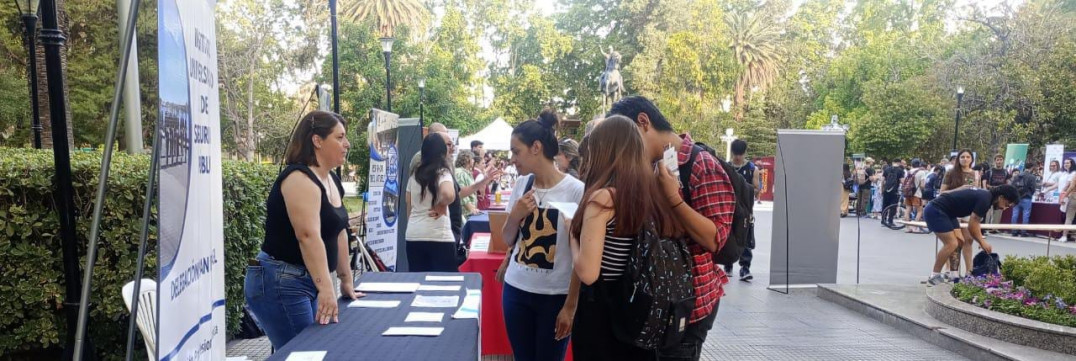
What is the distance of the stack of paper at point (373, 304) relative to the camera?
9.14 ft

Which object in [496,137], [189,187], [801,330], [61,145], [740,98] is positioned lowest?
[801,330]

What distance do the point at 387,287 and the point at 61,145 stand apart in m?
1.55

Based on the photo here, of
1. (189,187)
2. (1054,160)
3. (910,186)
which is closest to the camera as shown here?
(189,187)

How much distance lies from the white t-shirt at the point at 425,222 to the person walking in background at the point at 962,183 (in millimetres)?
6046

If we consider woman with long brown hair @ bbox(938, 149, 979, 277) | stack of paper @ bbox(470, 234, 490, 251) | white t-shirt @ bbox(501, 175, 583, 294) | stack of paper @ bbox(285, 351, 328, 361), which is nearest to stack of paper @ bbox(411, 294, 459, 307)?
→ white t-shirt @ bbox(501, 175, 583, 294)

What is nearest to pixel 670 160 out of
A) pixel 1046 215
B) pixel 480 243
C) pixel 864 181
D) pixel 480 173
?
pixel 480 243

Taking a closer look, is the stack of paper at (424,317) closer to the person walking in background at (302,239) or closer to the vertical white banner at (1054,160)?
the person walking in background at (302,239)

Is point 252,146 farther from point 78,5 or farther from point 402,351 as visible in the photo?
point 402,351

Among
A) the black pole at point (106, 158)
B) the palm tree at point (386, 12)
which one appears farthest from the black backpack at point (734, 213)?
the palm tree at point (386, 12)

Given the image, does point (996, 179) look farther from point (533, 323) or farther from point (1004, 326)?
point (533, 323)

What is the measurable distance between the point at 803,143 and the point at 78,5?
18694 mm

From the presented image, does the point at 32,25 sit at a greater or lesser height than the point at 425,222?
greater

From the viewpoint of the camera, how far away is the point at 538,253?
110 inches

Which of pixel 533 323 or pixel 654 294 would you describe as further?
pixel 533 323
